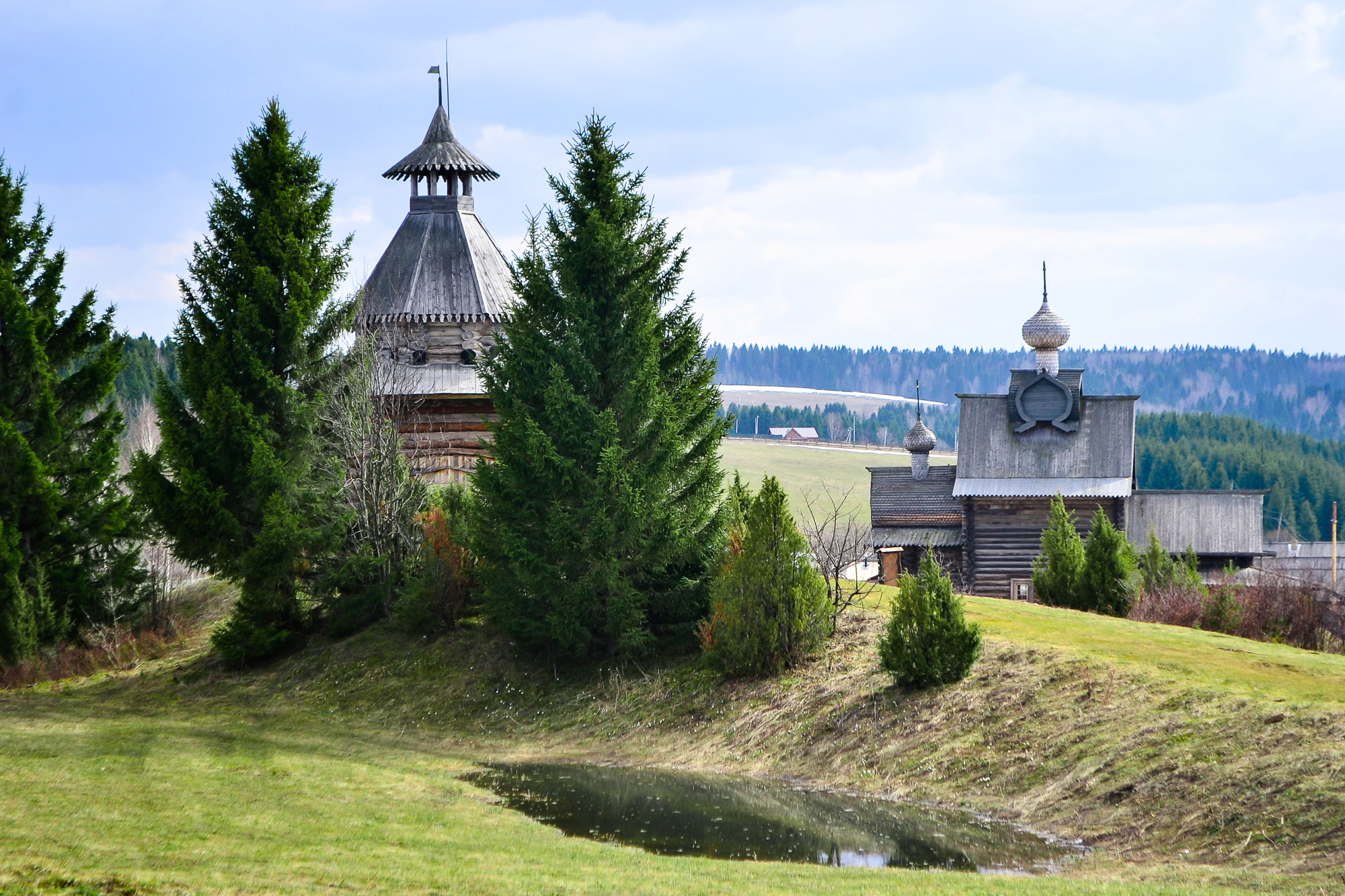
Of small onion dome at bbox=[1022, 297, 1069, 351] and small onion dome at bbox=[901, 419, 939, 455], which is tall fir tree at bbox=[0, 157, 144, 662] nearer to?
small onion dome at bbox=[901, 419, 939, 455]

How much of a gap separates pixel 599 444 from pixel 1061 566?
12.6m

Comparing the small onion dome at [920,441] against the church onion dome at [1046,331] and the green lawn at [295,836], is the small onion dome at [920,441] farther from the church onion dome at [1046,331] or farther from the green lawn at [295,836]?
the green lawn at [295,836]

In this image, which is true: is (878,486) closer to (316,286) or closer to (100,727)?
(316,286)

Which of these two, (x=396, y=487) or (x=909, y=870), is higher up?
(x=396, y=487)

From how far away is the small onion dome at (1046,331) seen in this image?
45062 mm

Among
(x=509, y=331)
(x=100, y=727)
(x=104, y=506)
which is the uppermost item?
(x=509, y=331)

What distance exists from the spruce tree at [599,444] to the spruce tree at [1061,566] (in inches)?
398

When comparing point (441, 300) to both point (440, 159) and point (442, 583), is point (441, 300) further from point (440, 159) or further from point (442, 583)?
point (442, 583)

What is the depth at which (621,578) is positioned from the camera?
2336 cm

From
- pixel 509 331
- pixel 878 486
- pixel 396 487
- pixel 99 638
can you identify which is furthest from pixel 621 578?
pixel 878 486

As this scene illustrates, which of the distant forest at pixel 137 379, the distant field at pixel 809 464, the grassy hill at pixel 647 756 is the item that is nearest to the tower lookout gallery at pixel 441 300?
the grassy hill at pixel 647 756

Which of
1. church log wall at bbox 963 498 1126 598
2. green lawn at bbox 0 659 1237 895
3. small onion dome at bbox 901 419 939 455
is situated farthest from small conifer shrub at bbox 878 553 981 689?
small onion dome at bbox 901 419 939 455

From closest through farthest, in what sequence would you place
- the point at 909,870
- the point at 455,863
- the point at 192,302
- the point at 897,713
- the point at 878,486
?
the point at 455,863 → the point at 909,870 → the point at 897,713 → the point at 192,302 → the point at 878,486

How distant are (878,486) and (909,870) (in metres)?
30.9
